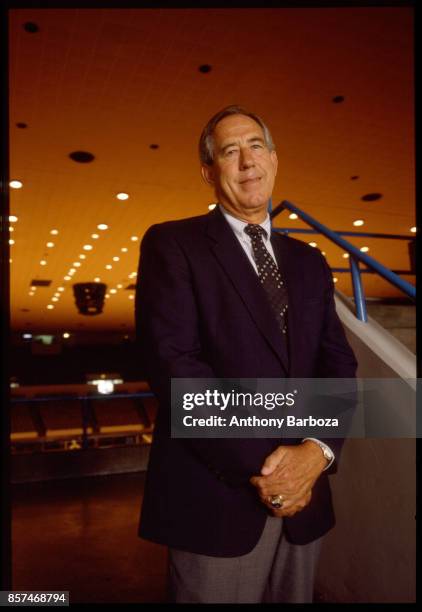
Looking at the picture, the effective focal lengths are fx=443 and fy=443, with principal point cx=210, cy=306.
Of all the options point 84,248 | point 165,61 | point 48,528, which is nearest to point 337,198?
point 165,61

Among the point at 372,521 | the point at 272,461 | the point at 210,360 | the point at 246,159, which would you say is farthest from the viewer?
the point at 372,521

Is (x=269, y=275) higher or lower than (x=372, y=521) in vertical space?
higher

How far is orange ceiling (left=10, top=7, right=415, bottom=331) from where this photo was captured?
4.50 m

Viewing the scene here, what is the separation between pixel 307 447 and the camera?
943mm

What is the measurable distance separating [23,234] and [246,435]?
1094cm

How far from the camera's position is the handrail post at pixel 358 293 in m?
2.04

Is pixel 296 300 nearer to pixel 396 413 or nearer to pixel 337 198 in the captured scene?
pixel 396 413

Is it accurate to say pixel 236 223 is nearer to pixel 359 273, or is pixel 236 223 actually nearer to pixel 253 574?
pixel 253 574

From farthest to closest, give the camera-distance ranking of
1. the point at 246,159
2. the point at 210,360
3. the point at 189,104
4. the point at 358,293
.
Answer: the point at 189,104, the point at 358,293, the point at 246,159, the point at 210,360

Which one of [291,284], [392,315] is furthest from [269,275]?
[392,315]

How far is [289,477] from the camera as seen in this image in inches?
35.3

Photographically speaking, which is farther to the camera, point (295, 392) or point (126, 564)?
point (126, 564)

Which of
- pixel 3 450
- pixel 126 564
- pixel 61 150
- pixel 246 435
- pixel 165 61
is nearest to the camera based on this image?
pixel 246 435

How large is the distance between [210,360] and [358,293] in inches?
52.2
